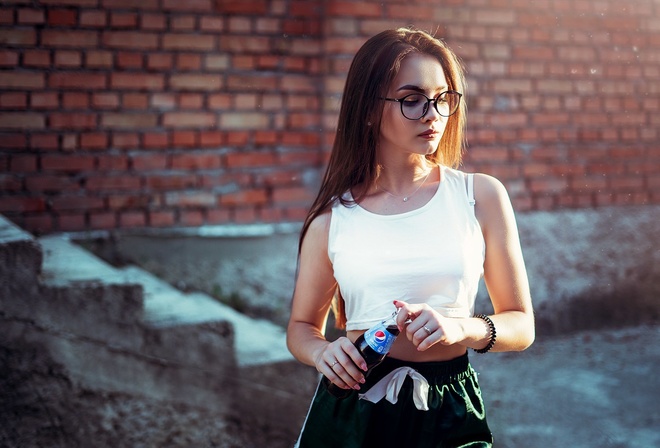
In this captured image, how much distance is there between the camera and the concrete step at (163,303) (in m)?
3.56

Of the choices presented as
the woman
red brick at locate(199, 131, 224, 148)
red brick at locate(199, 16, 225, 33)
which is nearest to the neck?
the woman

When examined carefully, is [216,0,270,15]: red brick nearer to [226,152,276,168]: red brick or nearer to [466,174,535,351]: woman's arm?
[226,152,276,168]: red brick

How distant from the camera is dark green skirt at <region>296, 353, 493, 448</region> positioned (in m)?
1.95

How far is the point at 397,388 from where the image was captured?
1966mm

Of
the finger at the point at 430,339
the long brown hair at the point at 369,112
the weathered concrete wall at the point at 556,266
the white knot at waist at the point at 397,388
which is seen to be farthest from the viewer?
the weathered concrete wall at the point at 556,266

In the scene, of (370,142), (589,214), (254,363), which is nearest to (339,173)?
(370,142)

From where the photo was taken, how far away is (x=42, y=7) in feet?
13.4

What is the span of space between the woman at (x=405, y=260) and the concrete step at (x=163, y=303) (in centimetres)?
154

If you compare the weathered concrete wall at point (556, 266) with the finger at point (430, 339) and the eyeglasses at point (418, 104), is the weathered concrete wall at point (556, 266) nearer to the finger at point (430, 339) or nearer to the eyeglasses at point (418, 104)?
the eyeglasses at point (418, 104)

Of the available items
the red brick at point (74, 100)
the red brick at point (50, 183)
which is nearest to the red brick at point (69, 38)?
the red brick at point (74, 100)

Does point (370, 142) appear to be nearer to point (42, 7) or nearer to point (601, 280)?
point (42, 7)

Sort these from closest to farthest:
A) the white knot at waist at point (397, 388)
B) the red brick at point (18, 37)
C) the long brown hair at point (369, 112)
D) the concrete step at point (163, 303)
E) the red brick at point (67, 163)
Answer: the white knot at waist at point (397, 388)
the long brown hair at point (369, 112)
the concrete step at point (163, 303)
the red brick at point (18, 37)
the red brick at point (67, 163)

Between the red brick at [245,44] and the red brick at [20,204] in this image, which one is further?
the red brick at [245,44]

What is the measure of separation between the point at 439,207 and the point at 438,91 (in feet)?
0.97
